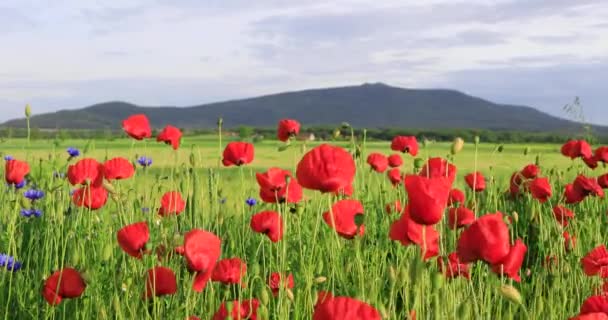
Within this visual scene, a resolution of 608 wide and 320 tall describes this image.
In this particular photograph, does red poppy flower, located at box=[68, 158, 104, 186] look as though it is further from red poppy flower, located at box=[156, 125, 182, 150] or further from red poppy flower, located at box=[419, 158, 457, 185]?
red poppy flower, located at box=[419, 158, 457, 185]

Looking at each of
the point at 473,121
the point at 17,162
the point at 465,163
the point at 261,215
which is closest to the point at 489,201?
the point at 261,215

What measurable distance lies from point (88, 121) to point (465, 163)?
108 m

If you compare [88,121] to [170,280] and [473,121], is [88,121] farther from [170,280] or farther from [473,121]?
[170,280]

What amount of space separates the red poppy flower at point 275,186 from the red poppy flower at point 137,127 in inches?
39.4

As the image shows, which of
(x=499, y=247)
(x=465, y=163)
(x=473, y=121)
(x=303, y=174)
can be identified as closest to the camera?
(x=499, y=247)

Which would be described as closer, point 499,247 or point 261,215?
point 499,247

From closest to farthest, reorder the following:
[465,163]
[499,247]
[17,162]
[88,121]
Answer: [499,247]
[17,162]
[465,163]
[88,121]

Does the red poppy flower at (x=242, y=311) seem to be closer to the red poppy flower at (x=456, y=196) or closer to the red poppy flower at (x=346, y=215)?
the red poppy flower at (x=346, y=215)

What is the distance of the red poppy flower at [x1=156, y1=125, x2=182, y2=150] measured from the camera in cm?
349

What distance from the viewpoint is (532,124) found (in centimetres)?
12731

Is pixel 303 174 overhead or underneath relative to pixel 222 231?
overhead

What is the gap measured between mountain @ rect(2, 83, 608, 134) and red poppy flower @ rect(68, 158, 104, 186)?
109 metres

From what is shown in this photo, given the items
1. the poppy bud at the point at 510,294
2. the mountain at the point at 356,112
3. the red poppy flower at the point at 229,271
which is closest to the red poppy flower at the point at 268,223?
the red poppy flower at the point at 229,271

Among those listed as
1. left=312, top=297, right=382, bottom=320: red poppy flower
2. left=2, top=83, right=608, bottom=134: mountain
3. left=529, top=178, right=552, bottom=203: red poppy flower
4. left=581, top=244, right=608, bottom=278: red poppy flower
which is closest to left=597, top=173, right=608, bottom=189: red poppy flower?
left=529, top=178, right=552, bottom=203: red poppy flower
